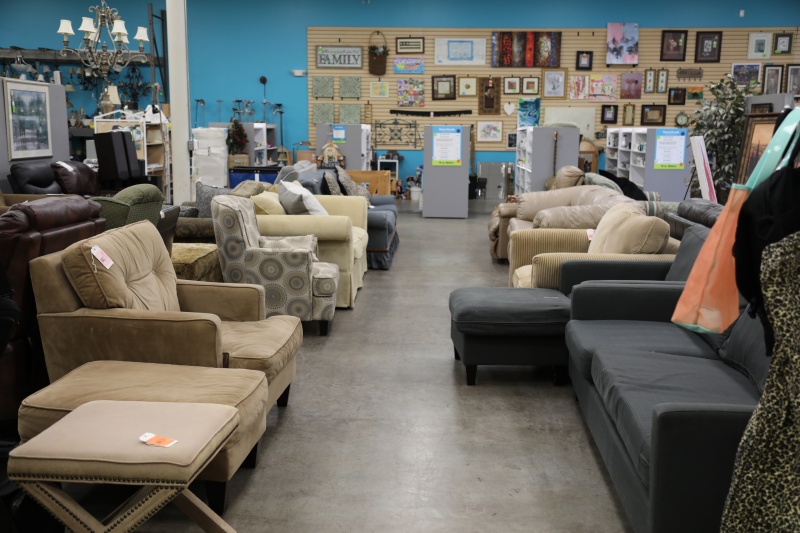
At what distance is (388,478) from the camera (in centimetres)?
312

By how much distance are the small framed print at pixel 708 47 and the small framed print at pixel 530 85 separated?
9.98ft

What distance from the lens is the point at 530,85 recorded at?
47.9ft

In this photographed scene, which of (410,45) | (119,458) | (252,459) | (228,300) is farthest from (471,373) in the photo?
(410,45)

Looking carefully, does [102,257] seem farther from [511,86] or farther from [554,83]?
[554,83]

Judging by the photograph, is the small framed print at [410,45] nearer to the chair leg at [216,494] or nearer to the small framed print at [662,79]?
the small framed print at [662,79]

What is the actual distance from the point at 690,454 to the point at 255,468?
1.77 meters

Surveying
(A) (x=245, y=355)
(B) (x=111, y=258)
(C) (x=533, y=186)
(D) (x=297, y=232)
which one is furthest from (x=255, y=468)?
(C) (x=533, y=186)

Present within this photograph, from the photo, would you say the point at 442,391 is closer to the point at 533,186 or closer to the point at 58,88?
the point at 58,88

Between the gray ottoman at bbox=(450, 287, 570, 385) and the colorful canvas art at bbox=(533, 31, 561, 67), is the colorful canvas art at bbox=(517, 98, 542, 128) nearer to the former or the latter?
the colorful canvas art at bbox=(533, 31, 561, 67)

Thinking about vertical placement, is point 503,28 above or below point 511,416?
above

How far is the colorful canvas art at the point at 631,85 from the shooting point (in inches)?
570

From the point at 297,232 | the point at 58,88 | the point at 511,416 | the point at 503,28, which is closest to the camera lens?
the point at 511,416

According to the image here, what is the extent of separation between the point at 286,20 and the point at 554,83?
529cm

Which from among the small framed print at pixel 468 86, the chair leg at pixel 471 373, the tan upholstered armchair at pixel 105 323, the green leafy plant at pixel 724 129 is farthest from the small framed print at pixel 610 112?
the tan upholstered armchair at pixel 105 323
